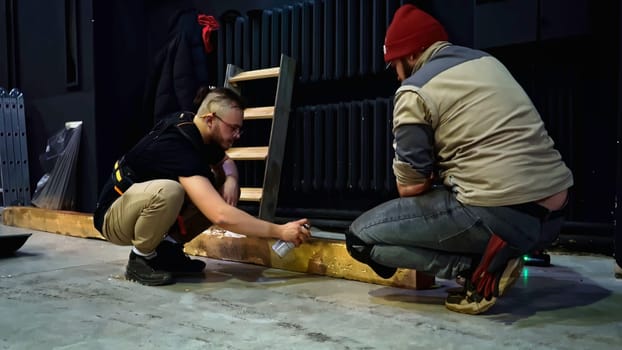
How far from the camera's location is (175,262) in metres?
2.23

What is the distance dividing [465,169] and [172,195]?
100 centimetres

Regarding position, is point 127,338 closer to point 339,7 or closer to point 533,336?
point 533,336

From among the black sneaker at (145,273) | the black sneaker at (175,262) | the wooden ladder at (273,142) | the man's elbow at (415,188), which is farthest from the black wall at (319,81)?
the black sneaker at (145,273)

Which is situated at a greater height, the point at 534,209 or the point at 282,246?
the point at 534,209

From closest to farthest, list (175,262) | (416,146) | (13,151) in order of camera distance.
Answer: (416,146), (175,262), (13,151)

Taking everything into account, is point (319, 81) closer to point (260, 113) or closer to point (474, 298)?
point (260, 113)

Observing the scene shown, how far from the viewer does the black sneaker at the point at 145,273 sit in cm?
204

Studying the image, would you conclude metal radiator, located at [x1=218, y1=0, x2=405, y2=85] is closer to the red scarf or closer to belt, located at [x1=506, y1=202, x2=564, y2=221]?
the red scarf

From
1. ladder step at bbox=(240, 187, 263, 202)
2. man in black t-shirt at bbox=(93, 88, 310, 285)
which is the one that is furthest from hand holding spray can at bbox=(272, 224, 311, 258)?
ladder step at bbox=(240, 187, 263, 202)

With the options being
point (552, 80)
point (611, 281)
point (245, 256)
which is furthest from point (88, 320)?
point (552, 80)

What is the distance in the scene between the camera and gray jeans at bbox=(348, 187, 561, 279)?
1.55 metres

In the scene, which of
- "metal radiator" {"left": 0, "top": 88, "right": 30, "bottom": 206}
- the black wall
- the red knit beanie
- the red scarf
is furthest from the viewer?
"metal radiator" {"left": 0, "top": 88, "right": 30, "bottom": 206}

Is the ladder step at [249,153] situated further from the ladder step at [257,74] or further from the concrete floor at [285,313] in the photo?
the concrete floor at [285,313]

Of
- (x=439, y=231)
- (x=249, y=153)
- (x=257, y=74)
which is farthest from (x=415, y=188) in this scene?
(x=257, y=74)
